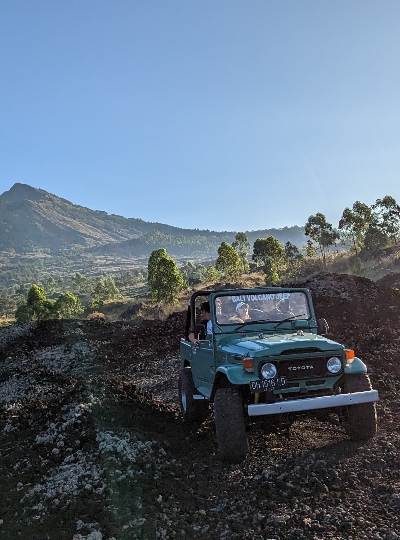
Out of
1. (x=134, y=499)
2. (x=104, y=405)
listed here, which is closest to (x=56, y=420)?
(x=104, y=405)

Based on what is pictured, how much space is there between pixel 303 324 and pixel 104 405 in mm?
3952

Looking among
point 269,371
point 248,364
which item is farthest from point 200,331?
point 269,371

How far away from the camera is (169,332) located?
2266 cm

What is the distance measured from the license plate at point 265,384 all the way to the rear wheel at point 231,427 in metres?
0.35

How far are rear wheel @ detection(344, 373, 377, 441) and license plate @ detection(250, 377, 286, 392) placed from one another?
1.08 meters

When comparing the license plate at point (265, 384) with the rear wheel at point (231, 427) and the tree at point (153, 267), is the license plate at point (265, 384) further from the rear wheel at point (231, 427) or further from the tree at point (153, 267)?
the tree at point (153, 267)

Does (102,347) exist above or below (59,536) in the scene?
below

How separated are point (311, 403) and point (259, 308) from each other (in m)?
2.08

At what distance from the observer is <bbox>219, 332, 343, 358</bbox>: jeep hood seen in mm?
5832

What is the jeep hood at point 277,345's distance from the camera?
5.83 m

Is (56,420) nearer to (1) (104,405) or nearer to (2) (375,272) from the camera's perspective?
(1) (104,405)

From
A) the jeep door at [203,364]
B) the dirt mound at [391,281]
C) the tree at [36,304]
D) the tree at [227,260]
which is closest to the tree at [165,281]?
the tree at [227,260]

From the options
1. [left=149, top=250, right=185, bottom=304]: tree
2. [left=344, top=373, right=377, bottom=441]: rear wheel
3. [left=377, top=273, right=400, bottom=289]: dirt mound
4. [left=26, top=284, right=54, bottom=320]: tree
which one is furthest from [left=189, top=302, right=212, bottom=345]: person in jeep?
[left=26, top=284, right=54, bottom=320]: tree

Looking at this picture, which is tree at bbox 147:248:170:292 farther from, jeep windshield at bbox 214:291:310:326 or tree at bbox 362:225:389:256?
jeep windshield at bbox 214:291:310:326
